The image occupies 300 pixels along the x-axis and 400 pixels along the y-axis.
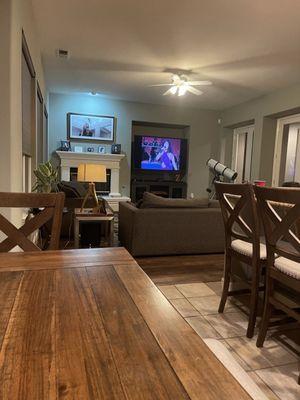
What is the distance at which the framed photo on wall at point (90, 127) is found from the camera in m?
6.67

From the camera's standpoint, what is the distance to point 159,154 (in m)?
7.42

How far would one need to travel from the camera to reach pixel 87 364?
566mm

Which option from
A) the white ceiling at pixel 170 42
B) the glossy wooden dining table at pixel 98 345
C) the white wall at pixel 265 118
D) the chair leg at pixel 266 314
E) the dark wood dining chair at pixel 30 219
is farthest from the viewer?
the white wall at pixel 265 118

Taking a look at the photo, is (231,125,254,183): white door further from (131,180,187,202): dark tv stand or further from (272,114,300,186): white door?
(131,180,187,202): dark tv stand

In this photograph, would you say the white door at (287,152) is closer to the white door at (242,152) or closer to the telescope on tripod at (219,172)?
the white door at (242,152)

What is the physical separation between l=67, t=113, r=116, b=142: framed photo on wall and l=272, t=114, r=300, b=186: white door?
3.67 metres

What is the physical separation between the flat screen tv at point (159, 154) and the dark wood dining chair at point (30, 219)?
5825 millimetres

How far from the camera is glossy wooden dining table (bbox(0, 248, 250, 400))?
1.66 ft

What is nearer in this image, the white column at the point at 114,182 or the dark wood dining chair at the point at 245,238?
the dark wood dining chair at the point at 245,238

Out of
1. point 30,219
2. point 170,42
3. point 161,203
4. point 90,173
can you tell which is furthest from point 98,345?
point 170,42

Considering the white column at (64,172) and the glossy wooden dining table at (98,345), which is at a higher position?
the white column at (64,172)

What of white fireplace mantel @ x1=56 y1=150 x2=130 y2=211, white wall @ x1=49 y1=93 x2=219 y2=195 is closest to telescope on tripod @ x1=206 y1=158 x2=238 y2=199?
white wall @ x1=49 y1=93 x2=219 y2=195

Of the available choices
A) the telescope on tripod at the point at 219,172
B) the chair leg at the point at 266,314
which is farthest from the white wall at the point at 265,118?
the chair leg at the point at 266,314

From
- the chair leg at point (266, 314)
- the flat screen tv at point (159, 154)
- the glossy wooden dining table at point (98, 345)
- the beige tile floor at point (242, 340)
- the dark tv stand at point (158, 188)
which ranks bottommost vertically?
the beige tile floor at point (242, 340)
